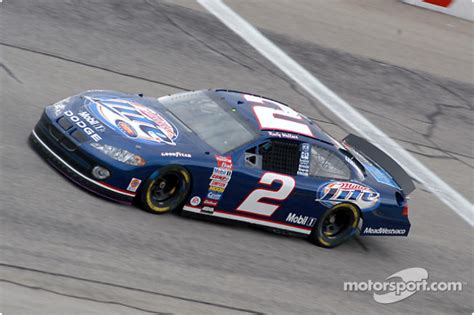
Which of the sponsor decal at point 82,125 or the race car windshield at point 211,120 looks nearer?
the sponsor decal at point 82,125

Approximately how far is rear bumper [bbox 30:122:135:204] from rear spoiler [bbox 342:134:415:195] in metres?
3.77

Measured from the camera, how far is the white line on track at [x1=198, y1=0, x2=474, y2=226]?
1262cm

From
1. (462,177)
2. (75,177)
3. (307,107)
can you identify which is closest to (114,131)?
(75,177)

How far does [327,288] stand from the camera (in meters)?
8.85

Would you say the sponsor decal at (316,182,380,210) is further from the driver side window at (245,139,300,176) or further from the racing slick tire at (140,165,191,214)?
Result: the racing slick tire at (140,165,191,214)

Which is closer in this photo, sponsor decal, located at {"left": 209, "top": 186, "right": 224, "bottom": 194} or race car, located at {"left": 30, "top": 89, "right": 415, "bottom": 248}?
race car, located at {"left": 30, "top": 89, "right": 415, "bottom": 248}

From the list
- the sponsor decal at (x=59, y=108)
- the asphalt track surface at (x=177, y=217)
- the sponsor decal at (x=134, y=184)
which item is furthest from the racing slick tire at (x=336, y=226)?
the sponsor decal at (x=59, y=108)

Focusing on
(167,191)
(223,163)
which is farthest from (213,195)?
(167,191)

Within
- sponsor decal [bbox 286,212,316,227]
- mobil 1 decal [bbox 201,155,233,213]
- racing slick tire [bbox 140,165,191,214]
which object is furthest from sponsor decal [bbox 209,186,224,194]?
sponsor decal [bbox 286,212,316,227]

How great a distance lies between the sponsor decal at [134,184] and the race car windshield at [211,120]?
102 centimetres

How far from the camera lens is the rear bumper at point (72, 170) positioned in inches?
333

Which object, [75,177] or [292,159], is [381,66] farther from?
[75,177]

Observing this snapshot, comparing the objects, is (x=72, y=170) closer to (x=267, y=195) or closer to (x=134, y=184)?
(x=134, y=184)
